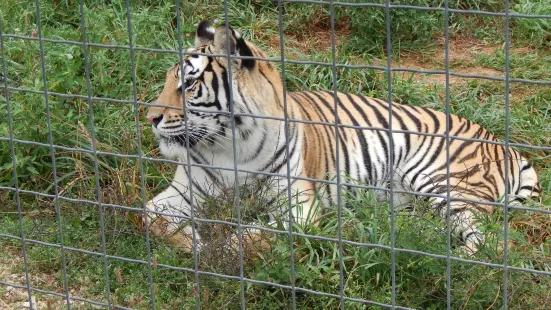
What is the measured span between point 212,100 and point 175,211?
579mm

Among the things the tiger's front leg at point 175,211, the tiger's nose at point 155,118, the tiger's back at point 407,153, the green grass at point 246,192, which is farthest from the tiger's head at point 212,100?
the tiger's back at point 407,153

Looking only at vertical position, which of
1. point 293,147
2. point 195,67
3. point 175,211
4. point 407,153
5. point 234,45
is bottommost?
point 175,211

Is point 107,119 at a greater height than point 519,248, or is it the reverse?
point 107,119

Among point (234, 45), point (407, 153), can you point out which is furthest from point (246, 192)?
point (407, 153)

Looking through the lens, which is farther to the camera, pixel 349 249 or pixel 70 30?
pixel 70 30

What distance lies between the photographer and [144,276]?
409cm

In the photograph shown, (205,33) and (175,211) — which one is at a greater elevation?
(205,33)

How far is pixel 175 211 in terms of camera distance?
4473 millimetres

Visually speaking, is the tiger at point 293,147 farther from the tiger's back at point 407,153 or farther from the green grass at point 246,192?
the green grass at point 246,192

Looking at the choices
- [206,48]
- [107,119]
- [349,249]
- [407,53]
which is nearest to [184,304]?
[349,249]

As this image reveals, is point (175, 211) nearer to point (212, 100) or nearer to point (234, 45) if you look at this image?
point (212, 100)

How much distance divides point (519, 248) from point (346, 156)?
144cm

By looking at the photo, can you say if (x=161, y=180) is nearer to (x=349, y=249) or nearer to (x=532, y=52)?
(x=349, y=249)

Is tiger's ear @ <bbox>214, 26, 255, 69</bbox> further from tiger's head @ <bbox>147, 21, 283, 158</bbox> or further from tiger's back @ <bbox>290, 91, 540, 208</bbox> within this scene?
tiger's back @ <bbox>290, 91, 540, 208</bbox>
